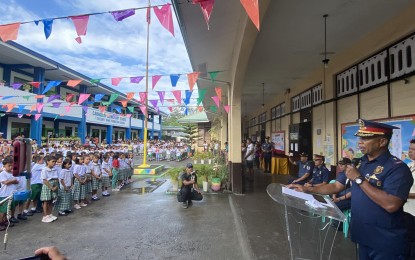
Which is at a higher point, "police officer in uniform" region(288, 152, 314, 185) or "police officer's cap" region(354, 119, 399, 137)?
"police officer's cap" region(354, 119, 399, 137)

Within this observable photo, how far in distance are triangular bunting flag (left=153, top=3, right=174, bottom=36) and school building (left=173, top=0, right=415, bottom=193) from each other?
0.57ft

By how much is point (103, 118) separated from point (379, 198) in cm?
2860

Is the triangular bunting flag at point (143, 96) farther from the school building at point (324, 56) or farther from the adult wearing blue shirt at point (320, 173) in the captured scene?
the adult wearing blue shirt at point (320, 173)

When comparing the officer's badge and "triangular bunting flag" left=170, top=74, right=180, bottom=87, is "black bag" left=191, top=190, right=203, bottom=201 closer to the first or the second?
"triangular bunting flag" left=170, top=74, right=180, bottom=87

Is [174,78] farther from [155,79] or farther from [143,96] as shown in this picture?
[143,96]

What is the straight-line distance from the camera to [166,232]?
15.6ft

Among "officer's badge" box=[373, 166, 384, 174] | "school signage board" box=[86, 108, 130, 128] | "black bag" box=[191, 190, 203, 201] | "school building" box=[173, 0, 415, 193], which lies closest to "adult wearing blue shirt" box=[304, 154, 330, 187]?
"school building" box=[173, 0, 415, 193]

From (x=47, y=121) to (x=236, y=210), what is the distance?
2185 cm

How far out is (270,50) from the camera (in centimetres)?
686

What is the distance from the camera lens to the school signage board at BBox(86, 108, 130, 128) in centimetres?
2518

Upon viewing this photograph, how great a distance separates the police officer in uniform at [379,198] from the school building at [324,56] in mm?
2677

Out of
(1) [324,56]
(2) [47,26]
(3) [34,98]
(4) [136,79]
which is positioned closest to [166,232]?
(2) [47,26]

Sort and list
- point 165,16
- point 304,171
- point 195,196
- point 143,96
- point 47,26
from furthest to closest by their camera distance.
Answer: point 143,96
point 195,196
point 304,171
point 47,26
point 165,16

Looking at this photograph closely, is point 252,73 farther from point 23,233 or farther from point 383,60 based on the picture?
point 23,233
